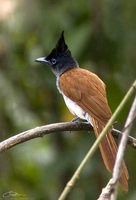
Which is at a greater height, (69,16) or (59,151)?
(69,16)

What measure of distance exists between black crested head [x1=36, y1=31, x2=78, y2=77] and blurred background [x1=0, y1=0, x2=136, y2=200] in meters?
0.09

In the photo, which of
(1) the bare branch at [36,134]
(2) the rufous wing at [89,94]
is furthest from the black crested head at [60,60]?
(1) the bare branch at [36,134]

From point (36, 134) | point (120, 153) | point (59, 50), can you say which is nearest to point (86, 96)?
point (59, 50)

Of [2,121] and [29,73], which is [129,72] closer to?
[29,73]

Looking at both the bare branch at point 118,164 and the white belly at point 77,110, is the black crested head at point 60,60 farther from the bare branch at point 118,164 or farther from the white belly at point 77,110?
the bare branch at point 118,164

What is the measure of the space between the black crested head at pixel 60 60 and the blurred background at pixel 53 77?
9 cm

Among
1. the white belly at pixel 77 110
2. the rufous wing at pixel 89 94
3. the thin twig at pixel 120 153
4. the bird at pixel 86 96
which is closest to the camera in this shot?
the thin twig at pixel 120 153

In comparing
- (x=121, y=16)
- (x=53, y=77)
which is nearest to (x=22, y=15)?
(x=53, y=77)

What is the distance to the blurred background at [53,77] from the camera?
4.23 metres

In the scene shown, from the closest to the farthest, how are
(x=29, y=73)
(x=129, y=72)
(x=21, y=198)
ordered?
(x=21, y=198) < (x=129, y=72) < (x=29, y=73)

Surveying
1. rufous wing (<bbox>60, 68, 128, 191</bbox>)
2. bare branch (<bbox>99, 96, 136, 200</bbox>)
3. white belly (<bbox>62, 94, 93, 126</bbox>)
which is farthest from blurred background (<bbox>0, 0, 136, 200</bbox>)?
bare branch (<bbox>99, 96, 136, 200</bbox>)

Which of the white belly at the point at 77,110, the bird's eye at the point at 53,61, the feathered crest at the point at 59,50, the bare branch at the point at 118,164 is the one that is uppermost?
the feathered crest at the point at 59,50

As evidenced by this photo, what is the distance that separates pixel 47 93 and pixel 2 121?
0.59m

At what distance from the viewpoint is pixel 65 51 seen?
439 centimetres
